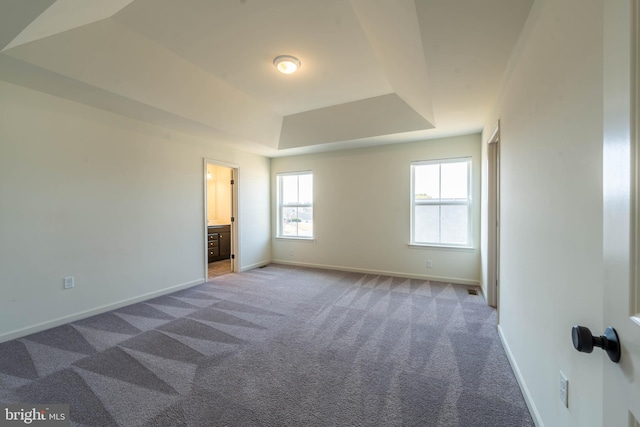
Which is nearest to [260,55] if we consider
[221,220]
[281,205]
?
[281,205]

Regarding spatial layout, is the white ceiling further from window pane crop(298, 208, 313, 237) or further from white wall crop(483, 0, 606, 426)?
window pane crop(298, 208, 313, 237)

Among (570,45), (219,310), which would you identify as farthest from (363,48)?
(219,310)

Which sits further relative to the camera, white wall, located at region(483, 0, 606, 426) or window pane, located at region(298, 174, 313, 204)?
window pane, located at region(298, 174, 313, 204)

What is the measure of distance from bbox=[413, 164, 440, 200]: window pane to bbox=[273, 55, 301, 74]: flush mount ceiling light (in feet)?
9.57

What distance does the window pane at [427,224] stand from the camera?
4629 millimetres

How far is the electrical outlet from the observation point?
47.6 inches

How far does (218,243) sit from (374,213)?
382 centimetres

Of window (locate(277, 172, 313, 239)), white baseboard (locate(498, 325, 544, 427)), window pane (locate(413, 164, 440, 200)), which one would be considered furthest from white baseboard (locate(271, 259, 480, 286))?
white baseboard (locate(498, 325, 544, 427))

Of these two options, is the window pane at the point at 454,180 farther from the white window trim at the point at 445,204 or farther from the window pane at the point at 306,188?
the window pane at the point at 306,188

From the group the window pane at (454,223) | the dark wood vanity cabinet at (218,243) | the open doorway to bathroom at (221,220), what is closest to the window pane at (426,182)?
the window pane at (454,223)

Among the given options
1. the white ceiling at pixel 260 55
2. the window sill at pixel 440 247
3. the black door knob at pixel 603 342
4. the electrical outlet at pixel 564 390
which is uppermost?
the white ceiling at pixel 260 55

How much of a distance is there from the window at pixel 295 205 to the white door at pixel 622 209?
519 cm

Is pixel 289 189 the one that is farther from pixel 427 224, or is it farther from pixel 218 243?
pixel 427 224

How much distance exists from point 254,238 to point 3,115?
387 cm
